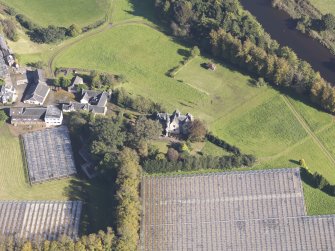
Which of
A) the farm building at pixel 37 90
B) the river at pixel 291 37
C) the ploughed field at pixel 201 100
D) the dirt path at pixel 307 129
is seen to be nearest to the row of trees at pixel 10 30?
the ploughed field at pixel 201 100

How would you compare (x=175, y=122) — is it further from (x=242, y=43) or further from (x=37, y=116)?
(x=37, y=116)

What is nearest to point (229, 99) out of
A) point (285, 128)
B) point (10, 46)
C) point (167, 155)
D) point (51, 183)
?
point (285, 128)

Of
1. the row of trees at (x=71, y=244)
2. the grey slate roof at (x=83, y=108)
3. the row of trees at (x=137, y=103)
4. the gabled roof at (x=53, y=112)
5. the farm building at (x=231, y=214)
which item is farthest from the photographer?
the grey slate roof at (x=83, y=108)

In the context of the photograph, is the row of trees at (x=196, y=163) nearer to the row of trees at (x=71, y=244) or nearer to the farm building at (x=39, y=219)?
the farm building at (x=39, y=219)

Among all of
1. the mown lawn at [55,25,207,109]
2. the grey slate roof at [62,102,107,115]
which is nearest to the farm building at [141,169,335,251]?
the grey slate roof at [62,102,107,115]

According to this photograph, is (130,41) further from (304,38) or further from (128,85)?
(304,38)

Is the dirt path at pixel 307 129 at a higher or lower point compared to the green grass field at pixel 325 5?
lower

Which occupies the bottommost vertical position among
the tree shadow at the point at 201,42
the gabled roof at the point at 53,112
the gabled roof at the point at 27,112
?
the gabled roof at the point at 27,112

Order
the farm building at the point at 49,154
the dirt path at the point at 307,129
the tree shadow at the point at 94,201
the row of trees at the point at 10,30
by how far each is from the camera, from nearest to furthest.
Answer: the tree shadow at the point at 94,201, the farm building at the point at 49,154, the dirt path at the point at 307,129, the row of trees at the point at 10,30
